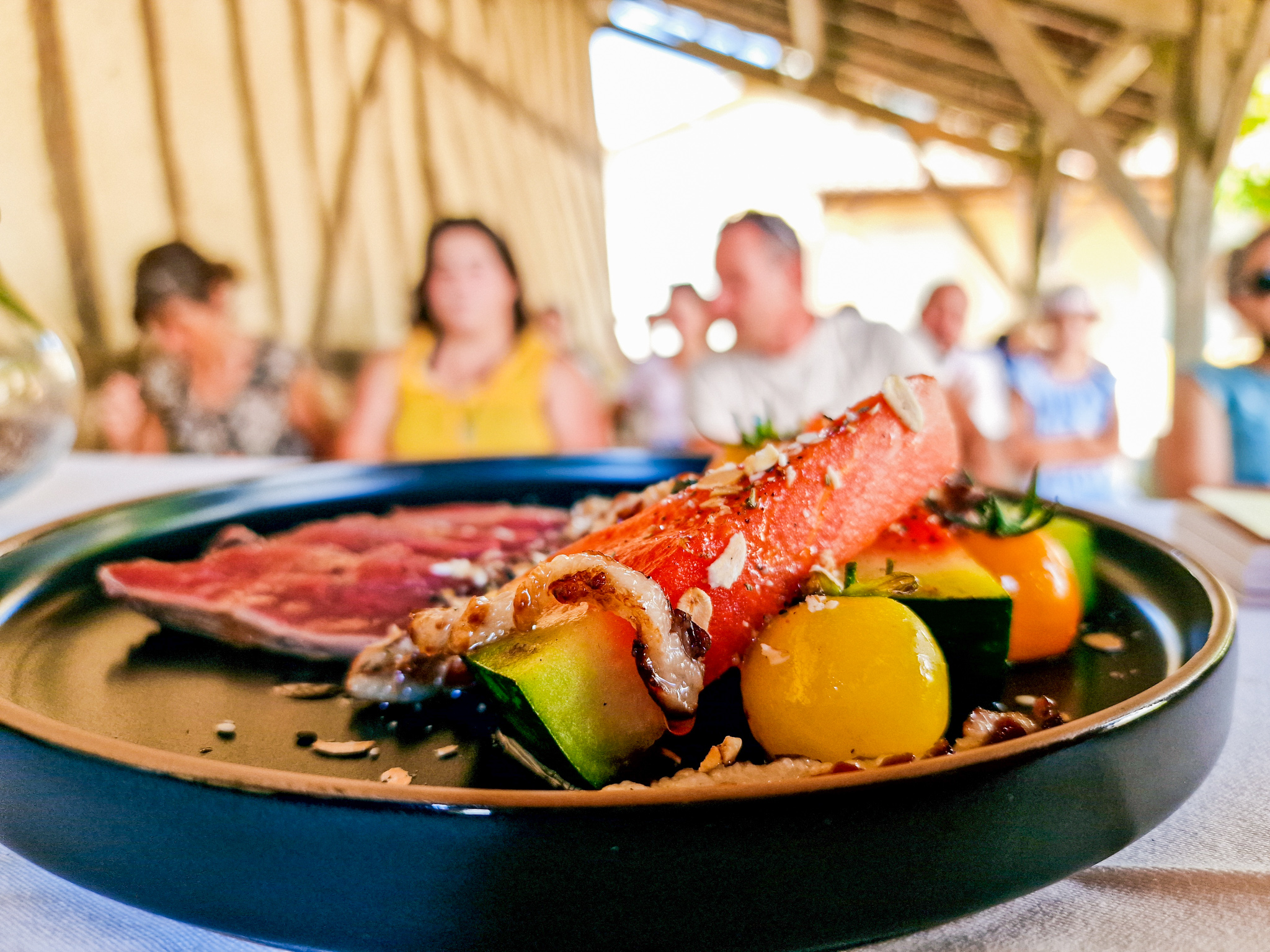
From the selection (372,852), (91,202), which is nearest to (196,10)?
(91,202)

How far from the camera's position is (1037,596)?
65 centimetres

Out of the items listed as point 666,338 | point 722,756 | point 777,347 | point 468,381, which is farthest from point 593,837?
point 666,338

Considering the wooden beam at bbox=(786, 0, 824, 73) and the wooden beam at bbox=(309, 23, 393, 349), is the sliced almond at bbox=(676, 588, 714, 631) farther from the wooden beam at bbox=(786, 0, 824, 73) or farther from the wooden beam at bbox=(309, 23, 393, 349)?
the wooden beam at bbox=(786, 0, 824, 73)

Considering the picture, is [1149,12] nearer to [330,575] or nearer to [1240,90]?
[1240,90]

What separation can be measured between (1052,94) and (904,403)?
5.42 metres

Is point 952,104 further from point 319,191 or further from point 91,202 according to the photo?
point 91,202

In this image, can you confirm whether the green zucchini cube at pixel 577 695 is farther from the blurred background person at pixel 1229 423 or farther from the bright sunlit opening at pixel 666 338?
the bright sunlit opening at pixel 666 338

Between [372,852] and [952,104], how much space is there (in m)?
9.18

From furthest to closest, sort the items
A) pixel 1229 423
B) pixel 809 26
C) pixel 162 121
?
pixel 809 26 → pixel 162 121 → pixel 1229 423

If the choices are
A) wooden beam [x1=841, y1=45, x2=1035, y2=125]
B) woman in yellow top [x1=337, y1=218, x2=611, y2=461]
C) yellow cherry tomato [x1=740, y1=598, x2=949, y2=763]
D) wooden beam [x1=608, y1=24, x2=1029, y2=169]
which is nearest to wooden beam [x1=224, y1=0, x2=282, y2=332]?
woman in yellow top [x1=337, y1=218, x2=611, y2=461]

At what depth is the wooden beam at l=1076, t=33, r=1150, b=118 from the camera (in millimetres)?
5227

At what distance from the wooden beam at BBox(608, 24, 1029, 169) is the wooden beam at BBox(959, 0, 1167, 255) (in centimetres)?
322

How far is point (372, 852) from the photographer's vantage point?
0.35 m

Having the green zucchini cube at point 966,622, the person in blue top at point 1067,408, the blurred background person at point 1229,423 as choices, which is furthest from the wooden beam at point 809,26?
the green zucchini cube at point 966,622
